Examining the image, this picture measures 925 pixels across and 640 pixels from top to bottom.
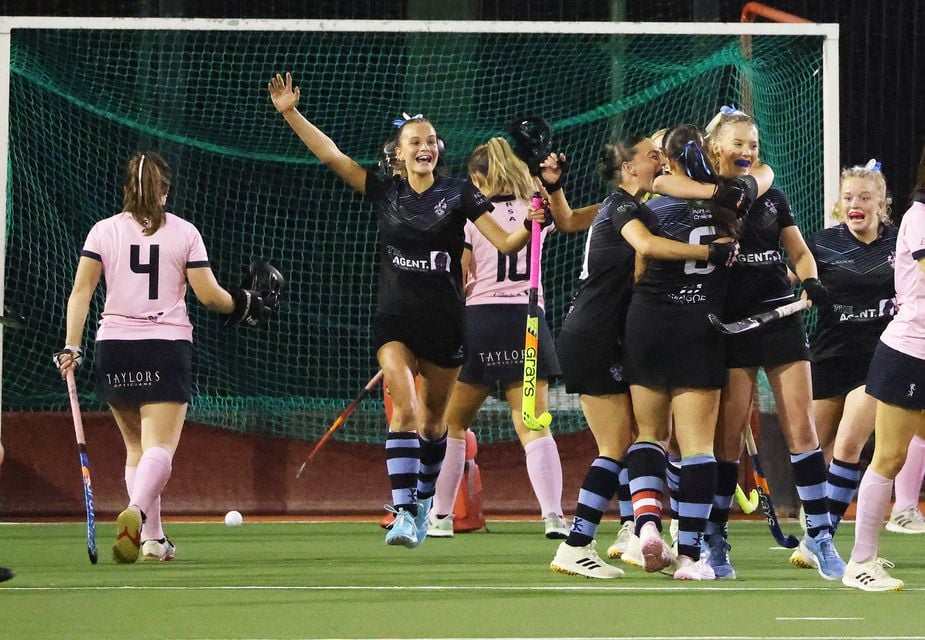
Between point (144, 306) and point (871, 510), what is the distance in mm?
3027

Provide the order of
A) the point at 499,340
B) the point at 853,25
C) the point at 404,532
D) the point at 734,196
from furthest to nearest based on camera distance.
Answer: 1. the point at 853,25
2. the point at 499,340
3. the point at 404,532
4. the point at 734,196

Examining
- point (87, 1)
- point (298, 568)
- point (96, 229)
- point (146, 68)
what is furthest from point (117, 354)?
point (87, 1)

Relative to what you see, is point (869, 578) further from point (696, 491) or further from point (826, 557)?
point (696, 491)

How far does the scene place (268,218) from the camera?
10.8 m

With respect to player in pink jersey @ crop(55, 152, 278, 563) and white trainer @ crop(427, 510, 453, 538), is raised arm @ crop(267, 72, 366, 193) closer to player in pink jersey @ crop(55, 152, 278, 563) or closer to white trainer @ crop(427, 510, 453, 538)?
player in pink jersey @ crop(55, 152, 278, 563)

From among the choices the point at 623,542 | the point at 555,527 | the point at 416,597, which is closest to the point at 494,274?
the point at 555,527

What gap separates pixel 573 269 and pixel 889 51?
3.20 meters

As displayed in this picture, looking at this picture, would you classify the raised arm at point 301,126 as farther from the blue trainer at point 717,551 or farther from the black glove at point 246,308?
the blue trainer at point 717,551

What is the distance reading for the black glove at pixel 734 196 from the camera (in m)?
5.88

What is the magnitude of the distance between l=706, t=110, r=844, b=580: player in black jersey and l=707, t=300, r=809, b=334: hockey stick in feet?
0.22

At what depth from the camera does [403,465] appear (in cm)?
719

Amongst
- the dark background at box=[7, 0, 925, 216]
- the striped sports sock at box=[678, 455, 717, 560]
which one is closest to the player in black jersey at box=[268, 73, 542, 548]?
the striped sports sock at box=[678, 455, 717, 560]

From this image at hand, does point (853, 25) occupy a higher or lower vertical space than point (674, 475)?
higher

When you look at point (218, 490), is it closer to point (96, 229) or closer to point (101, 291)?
point (101, 291)
